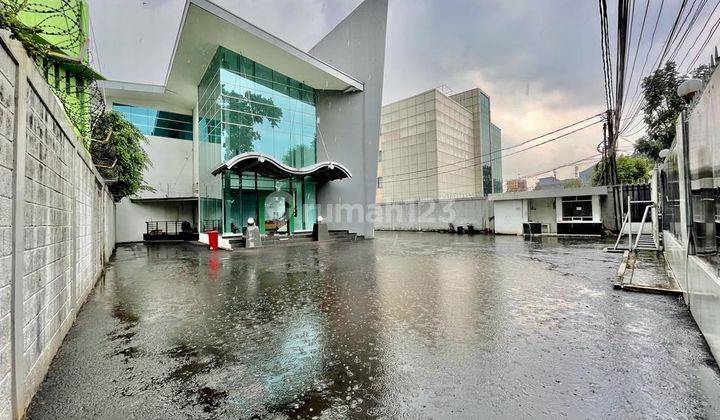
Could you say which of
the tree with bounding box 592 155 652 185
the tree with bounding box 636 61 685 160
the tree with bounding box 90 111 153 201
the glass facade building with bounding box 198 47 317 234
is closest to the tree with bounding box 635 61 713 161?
the tree with bounding box 636 61 685 160

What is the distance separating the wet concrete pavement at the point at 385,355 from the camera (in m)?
2.13

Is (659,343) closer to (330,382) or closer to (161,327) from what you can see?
(330,382)

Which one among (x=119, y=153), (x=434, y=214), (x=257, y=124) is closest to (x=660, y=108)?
(x=434, y=214)

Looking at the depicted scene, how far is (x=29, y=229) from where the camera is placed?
7.52 ft

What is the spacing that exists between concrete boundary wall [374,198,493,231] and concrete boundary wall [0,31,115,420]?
20.9m

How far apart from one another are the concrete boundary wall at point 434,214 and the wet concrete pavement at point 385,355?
16009 mm

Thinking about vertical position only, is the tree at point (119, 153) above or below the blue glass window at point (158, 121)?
below

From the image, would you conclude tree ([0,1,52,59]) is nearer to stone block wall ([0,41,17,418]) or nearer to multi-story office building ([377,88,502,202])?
stone block wall ([0,41,17,418])

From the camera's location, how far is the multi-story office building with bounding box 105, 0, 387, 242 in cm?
1442

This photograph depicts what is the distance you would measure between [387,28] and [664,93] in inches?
607

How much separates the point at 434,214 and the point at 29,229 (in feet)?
75.4

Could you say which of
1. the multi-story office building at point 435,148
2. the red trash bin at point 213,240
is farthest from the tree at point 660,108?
the multi-story office building at point 435,148

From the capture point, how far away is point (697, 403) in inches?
82.5

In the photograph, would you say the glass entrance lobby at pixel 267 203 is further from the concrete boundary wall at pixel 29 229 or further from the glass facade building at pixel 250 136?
the concrete boundary wall at pixel 29 229
